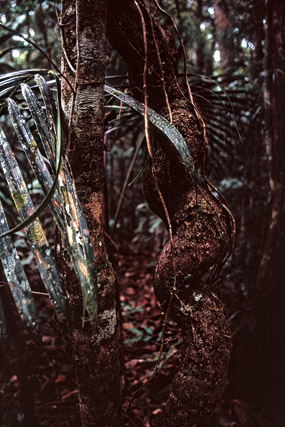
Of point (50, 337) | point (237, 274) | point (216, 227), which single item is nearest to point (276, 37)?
point (216, 227)

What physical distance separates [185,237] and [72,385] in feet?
3.95

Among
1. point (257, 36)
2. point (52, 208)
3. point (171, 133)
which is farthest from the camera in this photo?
point (257, 36)

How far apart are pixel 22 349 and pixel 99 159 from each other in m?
0.90

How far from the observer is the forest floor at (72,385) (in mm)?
1250

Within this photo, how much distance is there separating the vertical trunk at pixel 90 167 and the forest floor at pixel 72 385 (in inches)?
4.1

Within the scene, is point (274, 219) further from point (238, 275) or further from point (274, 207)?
point (238, 275)

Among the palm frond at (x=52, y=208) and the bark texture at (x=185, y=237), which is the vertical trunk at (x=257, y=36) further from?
the palm frond at (x=52, y=208)

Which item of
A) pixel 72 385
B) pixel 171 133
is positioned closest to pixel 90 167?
pixel 171 133

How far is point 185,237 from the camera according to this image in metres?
0.85

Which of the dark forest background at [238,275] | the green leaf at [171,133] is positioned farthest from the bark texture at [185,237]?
the dark forest background at [238,275]

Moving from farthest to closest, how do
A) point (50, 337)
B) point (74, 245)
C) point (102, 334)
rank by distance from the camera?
point (50, 337)
point (102, 334)
point (74, 245)

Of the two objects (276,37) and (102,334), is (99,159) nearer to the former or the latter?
(102,334)

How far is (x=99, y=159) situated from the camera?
2.62 ft

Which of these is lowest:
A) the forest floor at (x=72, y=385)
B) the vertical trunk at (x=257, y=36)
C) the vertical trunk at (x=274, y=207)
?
the forest floor at (x=72, y=385)
